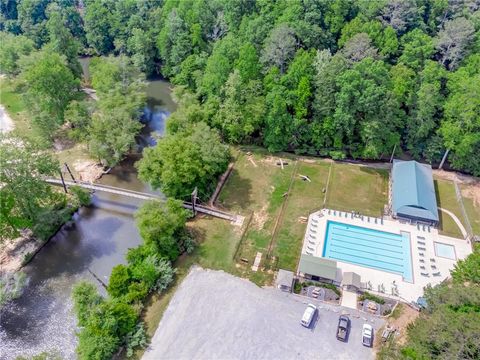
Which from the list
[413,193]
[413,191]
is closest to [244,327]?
[413,193]

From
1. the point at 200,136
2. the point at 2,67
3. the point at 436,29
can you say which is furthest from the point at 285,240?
the point at 2,67

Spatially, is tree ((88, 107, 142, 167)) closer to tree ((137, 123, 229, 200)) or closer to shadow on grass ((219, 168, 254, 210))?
tree ((137, 123, 229, 200))

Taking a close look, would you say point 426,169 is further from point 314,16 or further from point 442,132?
point 314,16

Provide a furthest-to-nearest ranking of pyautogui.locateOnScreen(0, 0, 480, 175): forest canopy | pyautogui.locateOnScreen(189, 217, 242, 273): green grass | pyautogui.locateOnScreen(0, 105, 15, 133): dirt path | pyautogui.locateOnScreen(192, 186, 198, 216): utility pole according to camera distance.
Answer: pyautogui.locateOnScreen(0, 105, 15, 133): dirt path, pyautogui.locateOnScreen(0, 0, 480, 175): forest canopy, pyautogui.locateOnScreen(192, 186, 198, 216): utility pole, pyautogui.locateOnScreen(189, 217, 242, 273): green grass

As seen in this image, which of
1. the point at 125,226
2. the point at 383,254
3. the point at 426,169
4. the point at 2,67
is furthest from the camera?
the point at 2,67

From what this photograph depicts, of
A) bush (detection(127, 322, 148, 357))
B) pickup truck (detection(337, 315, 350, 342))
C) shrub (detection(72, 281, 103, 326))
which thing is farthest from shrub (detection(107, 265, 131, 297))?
pickup truck (detection(337, 315, 350, 342))
